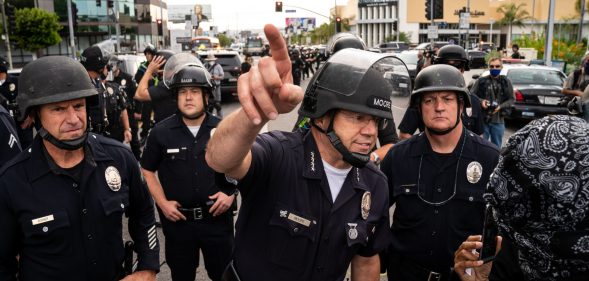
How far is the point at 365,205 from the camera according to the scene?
2.43 m

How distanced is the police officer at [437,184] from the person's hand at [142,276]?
144cm

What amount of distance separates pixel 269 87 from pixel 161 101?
5.60 metres

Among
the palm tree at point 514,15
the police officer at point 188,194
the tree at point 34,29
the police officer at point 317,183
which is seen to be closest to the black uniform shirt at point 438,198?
the police officer at point 317,183

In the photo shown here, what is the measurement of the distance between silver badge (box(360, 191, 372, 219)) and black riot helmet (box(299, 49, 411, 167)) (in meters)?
0.27

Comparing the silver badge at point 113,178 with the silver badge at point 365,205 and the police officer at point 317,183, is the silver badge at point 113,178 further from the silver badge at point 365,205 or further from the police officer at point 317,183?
the silver badge at point 365,205

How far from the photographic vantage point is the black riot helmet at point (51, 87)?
2709mm

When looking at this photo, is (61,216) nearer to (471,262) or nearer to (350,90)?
(350,90)

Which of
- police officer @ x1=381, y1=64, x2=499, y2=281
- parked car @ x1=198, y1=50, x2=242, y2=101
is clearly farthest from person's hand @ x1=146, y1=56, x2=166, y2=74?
parked car @ x1=198, y1=50, x2=242, y2=101

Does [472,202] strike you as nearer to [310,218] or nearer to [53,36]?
[310,218]

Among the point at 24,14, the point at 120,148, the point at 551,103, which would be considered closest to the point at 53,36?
the point at 24,14

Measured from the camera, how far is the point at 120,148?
10.0ft

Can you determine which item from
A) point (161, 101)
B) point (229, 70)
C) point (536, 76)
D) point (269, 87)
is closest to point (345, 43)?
point (269, 87)

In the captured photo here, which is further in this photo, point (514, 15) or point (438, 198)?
point (514, 15)

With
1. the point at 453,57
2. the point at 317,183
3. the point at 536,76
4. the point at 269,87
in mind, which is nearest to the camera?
the point at 269,87
